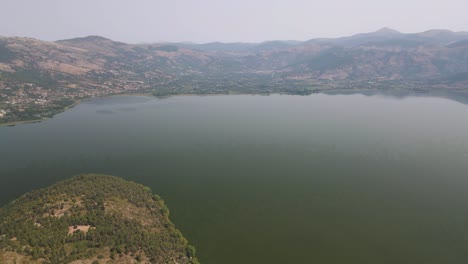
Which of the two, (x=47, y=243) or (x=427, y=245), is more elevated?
(x=47, y=243)

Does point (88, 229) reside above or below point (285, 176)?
above

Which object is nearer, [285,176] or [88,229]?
[88,229]

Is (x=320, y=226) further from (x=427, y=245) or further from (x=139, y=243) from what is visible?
(x=139, y=243)

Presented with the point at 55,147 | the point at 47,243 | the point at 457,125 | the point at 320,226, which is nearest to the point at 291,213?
the point at 320,226

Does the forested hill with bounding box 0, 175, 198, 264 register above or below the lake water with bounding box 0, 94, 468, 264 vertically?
above

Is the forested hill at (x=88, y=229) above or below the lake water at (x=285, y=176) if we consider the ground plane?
above
